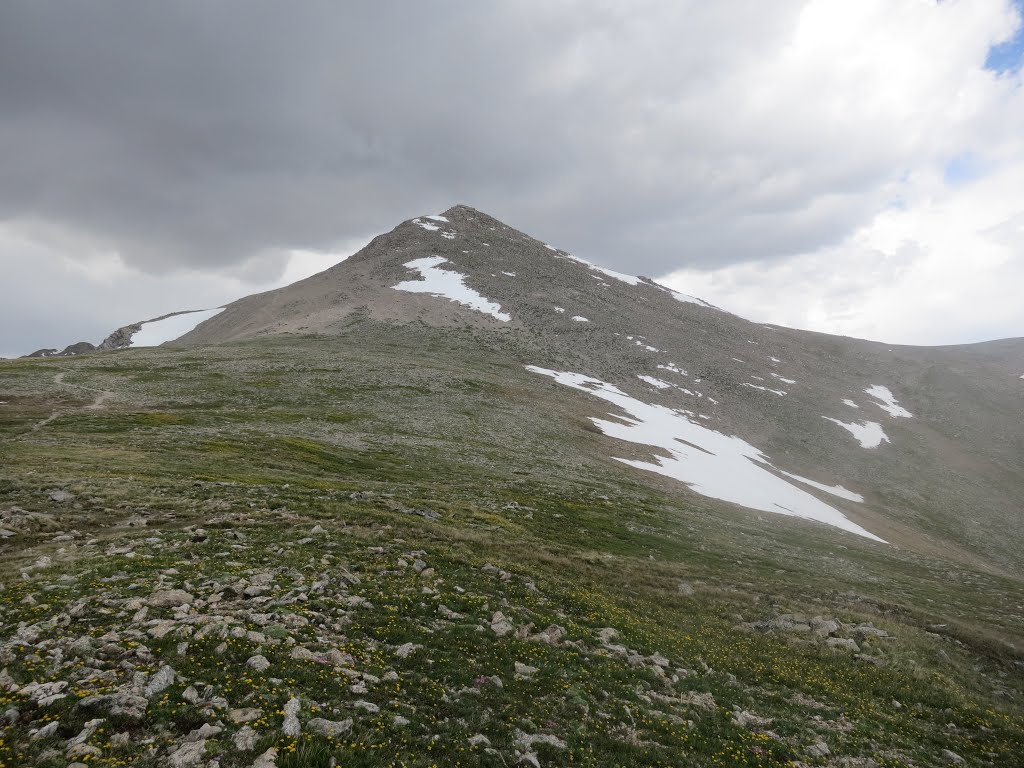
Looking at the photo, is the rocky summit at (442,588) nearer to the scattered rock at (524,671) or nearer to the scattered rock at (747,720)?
the scattered rock at (747,720)

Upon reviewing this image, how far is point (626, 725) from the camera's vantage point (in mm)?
13195

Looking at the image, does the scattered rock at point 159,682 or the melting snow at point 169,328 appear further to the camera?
the melting snow at point 169,328

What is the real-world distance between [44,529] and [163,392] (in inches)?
1777

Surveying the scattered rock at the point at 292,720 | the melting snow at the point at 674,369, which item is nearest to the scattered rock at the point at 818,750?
the scattered rock at the point at 292,720

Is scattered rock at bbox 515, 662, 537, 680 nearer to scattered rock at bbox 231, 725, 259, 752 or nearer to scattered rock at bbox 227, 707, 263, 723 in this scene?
scattered rock at bbox 227, 707, 263, 723

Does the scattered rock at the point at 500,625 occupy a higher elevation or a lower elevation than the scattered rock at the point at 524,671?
higher

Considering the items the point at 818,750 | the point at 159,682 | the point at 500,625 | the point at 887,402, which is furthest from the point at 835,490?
the point at 159,682

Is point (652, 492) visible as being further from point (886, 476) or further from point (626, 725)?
point (886, 476)

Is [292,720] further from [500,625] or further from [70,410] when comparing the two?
[70,410]

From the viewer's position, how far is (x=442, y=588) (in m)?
19.5

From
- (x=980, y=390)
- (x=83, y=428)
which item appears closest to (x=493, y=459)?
(x=83, y=428)

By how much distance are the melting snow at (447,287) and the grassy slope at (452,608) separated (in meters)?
83.7

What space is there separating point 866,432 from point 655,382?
49633mm

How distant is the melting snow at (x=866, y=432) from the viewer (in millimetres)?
113500
